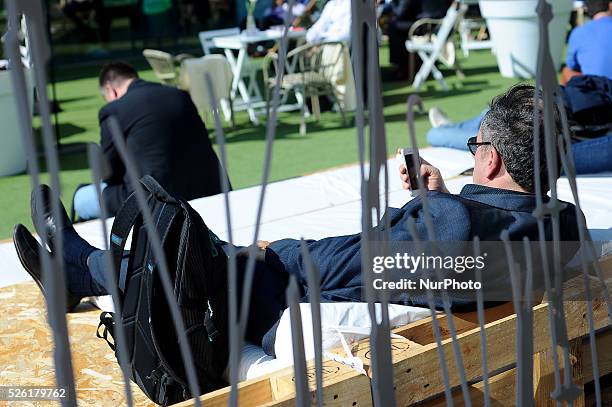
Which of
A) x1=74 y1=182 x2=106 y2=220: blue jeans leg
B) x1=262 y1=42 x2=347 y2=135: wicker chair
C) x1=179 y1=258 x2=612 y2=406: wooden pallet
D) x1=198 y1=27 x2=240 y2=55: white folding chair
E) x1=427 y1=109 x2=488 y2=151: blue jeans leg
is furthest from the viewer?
x1=198 y1=27 x2=240 y2=55: white folding chair

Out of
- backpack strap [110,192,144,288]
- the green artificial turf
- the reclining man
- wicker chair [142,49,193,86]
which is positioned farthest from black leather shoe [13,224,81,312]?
wicker chair [142,49,193,86]

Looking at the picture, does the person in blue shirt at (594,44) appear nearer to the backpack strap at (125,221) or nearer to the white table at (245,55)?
the white table at (245,55)

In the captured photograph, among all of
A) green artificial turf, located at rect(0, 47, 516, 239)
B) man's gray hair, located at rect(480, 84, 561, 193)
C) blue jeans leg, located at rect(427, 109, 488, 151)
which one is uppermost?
man's gray hair, located at rect(480, 84, 561, 193)

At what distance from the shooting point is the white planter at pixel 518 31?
9.68 meters

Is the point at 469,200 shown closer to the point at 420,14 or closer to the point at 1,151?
the point at 1,151

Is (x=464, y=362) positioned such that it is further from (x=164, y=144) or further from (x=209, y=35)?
(x=209, y=35)

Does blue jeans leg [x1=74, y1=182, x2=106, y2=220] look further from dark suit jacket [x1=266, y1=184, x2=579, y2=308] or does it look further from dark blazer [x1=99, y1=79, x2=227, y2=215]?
dark suit jacket [x1=266, y1=184, x2=579, y2=308]

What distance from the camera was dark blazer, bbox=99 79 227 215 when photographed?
4273 mm

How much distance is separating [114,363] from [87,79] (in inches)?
376

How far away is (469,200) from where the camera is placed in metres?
2.29

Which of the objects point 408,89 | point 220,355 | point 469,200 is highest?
point 469,200

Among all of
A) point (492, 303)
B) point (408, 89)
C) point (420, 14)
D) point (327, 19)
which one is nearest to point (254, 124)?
point (327, 19)

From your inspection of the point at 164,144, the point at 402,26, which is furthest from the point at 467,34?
the point at 164,144

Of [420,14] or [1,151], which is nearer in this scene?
[1,151]
